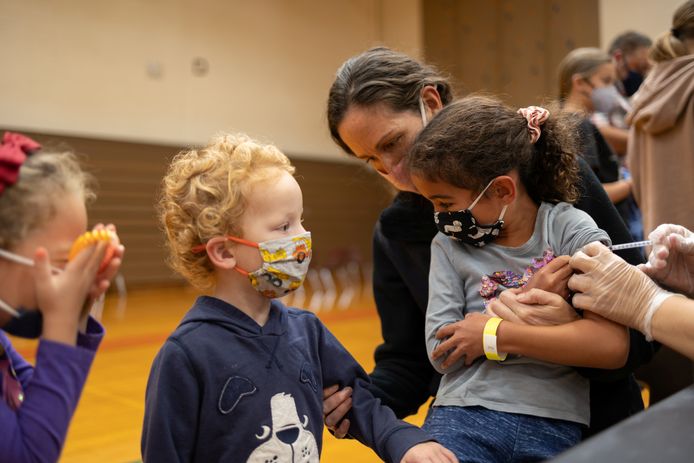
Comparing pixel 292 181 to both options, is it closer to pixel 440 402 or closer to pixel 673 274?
pixel 440 402

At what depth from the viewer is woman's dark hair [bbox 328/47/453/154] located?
196 cm

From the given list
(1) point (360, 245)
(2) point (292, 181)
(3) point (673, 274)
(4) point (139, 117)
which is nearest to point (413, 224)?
(2) point (292, 181)

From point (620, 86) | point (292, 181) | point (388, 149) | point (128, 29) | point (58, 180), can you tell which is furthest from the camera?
point (128, 29)

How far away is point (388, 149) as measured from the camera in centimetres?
199

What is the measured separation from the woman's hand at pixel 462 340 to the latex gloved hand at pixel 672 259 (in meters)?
0.44

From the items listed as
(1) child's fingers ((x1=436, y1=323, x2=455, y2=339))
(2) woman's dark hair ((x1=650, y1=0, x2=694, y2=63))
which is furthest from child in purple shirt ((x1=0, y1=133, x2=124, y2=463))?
(2) woman's dark hair ((x1=650, y1=0, x2=694, y2=63))

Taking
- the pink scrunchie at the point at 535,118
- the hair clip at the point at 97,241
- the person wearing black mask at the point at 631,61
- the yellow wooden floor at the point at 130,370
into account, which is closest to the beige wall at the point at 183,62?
the yellow wooden floor at the point at 130,370

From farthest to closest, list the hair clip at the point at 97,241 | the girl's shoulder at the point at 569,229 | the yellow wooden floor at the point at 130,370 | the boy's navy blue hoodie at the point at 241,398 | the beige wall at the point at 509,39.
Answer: the beige wall at the point at 509,39, the yellow wooden floor at the point at 130,370, the girl's shoulder at the point at 569,229, the boy's navy blue hoodie at the point at 241,398, the hair clip at the point at 97,241

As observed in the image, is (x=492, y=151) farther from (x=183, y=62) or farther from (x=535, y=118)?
(x=183, y=62)

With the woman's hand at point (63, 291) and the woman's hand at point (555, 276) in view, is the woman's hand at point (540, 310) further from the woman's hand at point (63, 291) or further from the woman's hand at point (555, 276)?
the woman's hand at point (63, 291)

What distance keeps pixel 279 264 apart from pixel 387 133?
0.61 metres

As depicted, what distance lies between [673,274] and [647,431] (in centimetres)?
88

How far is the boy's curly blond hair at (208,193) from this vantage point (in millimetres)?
1572

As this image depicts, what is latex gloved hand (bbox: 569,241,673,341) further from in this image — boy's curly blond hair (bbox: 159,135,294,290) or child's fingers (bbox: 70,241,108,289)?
child's fingers (bbox: 70,241,108,289)
